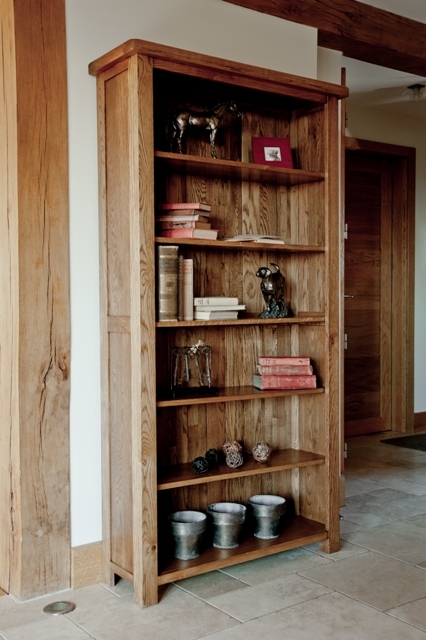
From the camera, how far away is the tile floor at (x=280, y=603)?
2.59 meters

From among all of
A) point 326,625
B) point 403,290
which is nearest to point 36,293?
point 326,625

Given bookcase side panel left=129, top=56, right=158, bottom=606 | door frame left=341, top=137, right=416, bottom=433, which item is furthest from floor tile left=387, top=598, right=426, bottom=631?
door frame left=341, top=137, right=416, bottom=433

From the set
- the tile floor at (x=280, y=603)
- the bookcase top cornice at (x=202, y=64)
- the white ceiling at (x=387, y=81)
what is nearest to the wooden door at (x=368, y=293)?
the white ceiling at (x=387, y=81)

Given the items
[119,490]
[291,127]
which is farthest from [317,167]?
[119,490]

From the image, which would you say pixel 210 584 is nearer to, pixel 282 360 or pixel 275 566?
pixel 275 566

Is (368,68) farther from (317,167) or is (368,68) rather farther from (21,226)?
(21,226)

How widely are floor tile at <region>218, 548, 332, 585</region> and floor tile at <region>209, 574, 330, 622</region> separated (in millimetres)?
69

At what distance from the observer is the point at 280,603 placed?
2824 mm

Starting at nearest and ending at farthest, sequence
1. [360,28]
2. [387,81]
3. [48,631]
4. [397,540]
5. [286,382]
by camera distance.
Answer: [48,631] → [286,382] → [397,540] → [360,28] → [387,81]

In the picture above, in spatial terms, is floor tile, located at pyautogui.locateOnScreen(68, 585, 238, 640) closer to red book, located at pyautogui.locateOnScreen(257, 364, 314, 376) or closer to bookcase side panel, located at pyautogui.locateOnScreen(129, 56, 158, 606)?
bookcase side panel, located at pyautogui.locateOnScreen(129, 56, 158, 606)

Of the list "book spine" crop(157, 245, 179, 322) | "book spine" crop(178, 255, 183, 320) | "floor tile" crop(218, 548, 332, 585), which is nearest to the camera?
"book spine" crop(157, 245, 179, 322)

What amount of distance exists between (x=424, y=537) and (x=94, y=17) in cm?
290

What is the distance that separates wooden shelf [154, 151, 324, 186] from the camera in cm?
295

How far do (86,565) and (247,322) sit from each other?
1234mm
